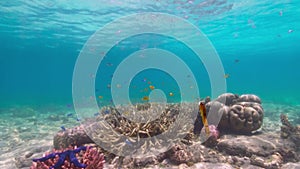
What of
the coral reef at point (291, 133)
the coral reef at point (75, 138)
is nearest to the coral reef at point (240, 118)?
the coral reef at point (291, 133)

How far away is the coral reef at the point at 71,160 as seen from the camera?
14.3 feet

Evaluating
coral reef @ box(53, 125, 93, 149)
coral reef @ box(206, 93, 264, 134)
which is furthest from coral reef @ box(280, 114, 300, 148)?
coral reef @ box(53, 125, 93, 149)

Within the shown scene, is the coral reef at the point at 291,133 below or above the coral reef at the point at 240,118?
below

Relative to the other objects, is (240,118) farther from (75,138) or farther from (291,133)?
(75,138)

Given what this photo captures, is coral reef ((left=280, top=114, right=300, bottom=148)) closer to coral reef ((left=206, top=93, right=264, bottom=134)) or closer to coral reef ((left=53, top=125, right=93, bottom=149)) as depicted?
coral reef ((left=206, top=93, right=264, bottom=134))

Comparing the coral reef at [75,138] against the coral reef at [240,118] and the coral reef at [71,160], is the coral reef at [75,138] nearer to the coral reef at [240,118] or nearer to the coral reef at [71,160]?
the coral reef at [71,160]

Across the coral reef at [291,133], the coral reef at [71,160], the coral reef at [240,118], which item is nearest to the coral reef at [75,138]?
the coral reef at [71,160]

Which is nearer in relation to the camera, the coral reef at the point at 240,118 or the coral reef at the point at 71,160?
the coral reef at the point at 71,160

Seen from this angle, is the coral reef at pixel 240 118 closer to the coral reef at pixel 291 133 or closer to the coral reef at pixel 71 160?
the coral reef at pixel 291 133

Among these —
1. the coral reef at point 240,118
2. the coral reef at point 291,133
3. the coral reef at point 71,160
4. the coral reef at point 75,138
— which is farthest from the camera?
the coral reef at point 240,118

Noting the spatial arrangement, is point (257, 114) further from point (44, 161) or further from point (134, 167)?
point (44, 161)

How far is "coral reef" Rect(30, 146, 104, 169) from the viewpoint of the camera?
4.34m

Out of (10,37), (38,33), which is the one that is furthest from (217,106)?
(10,37)

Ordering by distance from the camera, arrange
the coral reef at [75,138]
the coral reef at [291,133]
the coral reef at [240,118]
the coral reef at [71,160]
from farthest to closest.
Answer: the coral reef at [240,118] < the coral reef at [291,133] < the coral reef at [75,138] < the coral reef at [71,160]
